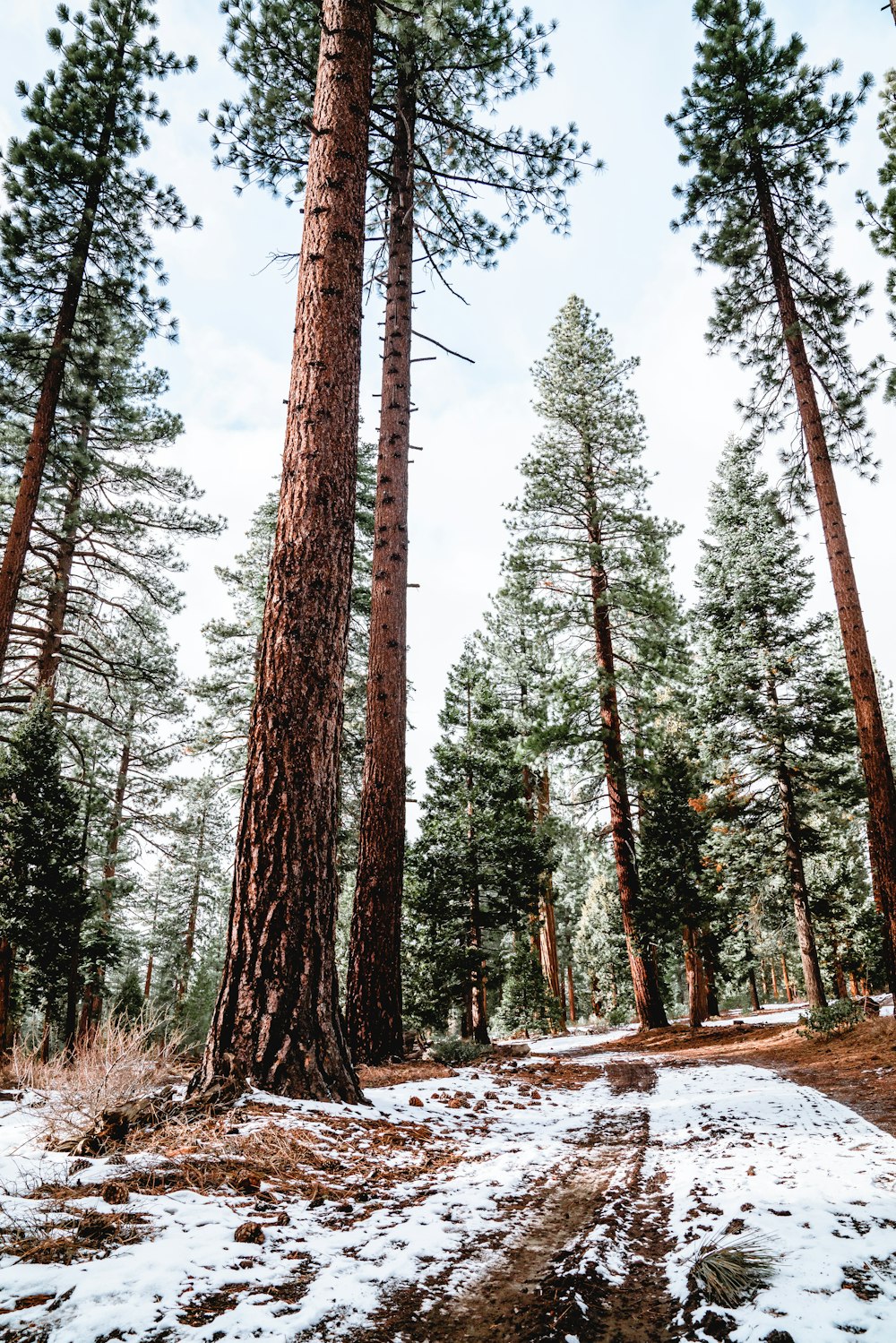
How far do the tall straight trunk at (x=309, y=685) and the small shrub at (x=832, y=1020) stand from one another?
9.77 metres

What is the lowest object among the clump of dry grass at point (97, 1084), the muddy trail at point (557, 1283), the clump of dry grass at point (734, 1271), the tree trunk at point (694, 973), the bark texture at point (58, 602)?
the tree trunk at point (694, 973)

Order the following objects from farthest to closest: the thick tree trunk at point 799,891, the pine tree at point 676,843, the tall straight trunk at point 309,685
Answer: the pine tree at point 676,843 < the thick tree trunk at point 799,891 < the tall straight trunk at point 309,685

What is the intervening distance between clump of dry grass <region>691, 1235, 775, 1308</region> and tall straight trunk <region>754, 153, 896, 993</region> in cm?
820

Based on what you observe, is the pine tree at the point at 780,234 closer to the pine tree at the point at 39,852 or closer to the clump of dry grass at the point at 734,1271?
the clump of dry grass at the point at 734,1271

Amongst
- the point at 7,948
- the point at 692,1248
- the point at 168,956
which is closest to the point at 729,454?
the point at 692,1248

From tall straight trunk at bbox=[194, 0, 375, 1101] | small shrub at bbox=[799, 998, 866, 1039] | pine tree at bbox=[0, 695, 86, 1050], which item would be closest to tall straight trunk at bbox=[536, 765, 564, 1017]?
small shrub at bbox=[799, 998, 866, 1039]

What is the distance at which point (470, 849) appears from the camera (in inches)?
686

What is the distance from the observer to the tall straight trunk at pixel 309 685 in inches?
141

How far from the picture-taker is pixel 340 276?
16.2 ft

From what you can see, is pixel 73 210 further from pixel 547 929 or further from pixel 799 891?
pixel 547 929

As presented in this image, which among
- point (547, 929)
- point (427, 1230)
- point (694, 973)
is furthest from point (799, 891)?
point (427, 1230)

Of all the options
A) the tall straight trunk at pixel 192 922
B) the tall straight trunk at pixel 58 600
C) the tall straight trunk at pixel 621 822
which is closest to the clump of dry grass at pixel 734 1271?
the tall straight trunk at pixel 621 822

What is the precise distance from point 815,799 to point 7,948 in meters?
18.8

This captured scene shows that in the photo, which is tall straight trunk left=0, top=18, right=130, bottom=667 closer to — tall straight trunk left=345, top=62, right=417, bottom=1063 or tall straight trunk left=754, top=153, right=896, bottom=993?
tall straight trunk left=345, top=62, right=417, bottom=1063
